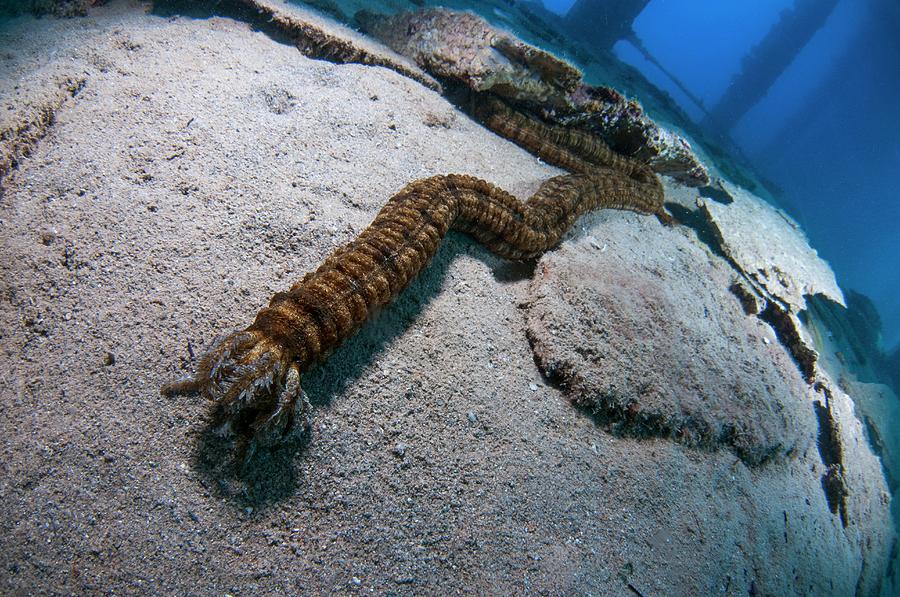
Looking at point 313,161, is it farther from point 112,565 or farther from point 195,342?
point 112,565

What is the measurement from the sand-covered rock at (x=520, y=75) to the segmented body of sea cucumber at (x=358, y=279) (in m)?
1.78

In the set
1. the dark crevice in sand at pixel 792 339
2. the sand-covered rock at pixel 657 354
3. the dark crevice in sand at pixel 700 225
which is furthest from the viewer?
the dark crevice in sand at pixel 700 225

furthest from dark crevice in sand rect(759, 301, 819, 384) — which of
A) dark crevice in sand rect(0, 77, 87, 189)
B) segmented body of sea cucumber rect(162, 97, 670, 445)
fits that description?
dark crevice in sand rect(0, 77, 87, 189)

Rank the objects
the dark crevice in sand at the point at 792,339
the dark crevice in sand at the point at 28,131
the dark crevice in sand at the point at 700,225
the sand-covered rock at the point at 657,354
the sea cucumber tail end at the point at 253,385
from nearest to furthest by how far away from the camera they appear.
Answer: the sea cucumber tail end at the point at 253,385 → the dark crevice in sand at the point at 28,131 → the sand-covered rock at the point at 657,354 → the dark crevice in sand at the point at 792,339 → the dark crevice in sand at the point at 700,225

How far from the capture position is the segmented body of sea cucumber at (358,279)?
2734 millimetres

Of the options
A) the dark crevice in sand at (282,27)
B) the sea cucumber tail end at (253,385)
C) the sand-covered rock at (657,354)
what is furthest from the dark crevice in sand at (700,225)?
the sea cucumber tail end at (253,385)

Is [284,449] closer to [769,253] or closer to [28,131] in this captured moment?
[28,131]

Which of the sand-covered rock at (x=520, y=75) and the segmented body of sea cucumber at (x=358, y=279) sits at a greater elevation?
the sand-covered rock at (x=520, y=75)

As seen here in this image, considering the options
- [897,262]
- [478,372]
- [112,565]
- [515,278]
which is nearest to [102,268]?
[112,565]

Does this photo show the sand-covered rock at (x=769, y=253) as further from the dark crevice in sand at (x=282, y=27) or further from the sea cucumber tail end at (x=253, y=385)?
the sea cucumber tail end at (x=253, y=385)

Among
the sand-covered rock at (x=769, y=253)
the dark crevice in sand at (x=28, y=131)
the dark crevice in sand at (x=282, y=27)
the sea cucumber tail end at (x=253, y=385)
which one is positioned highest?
the sand-covered rock at (x=769, y=253)

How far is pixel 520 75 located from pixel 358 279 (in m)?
5.31

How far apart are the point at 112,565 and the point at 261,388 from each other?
140cm

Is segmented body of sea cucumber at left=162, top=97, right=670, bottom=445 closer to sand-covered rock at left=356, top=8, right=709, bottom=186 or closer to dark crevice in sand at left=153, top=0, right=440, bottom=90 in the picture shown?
→ sand-covered rock at left=356, top=8, right=709, bottom=186
